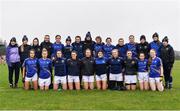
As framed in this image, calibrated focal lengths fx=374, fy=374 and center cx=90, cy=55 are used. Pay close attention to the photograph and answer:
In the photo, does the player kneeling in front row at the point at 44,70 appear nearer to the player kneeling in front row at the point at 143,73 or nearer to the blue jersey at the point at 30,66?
the blue jersey at the point at 30,66

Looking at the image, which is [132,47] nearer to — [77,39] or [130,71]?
[130,71]

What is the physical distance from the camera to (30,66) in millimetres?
14875

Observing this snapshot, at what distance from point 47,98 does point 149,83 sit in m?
4.42

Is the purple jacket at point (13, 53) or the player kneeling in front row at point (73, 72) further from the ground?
the purple jacket at point (13, 53)

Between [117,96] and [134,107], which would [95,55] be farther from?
[134,107]

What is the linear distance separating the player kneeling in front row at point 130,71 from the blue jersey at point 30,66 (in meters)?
3.61

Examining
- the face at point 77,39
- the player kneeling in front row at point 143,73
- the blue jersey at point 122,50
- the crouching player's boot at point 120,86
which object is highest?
the face at point 77,39

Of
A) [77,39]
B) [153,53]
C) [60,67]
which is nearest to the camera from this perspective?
[153,53]

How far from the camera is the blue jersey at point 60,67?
14.7 meters

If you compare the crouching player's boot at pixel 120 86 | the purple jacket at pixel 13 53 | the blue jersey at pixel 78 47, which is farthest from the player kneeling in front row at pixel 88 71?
the purple jacket at pixel 13 53

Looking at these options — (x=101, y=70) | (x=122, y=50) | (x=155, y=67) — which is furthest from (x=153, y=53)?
(x=101, y=70)

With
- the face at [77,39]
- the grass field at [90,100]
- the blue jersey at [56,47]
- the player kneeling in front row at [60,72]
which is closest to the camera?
the grass field at [90,100]

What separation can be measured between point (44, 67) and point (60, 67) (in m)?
0.64

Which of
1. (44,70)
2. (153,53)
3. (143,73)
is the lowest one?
(143,73)
